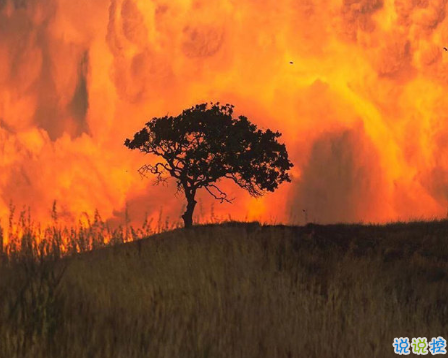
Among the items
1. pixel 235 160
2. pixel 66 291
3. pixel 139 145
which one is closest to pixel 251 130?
pixel 235 160

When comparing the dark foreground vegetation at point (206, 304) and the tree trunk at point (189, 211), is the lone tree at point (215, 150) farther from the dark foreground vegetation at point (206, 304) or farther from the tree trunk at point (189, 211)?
the dark foreground vegetation at point (206, 304)

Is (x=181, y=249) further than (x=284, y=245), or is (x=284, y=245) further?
(x=284, y=245)

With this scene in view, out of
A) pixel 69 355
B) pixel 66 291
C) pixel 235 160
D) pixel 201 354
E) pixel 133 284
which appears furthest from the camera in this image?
pixel 235 160

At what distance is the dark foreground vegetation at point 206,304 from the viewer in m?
7.80

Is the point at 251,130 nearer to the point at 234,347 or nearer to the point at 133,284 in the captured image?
the point at 133,284

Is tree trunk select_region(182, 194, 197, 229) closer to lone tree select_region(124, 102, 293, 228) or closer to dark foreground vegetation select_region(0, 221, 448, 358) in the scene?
lone tree select_region(124, 102, 293, 228)

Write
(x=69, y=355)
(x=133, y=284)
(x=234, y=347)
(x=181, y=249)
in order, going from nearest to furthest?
(x=69, y=355) < (x=234, y=347) < (x=133, y=284) < (x=181, y=249)

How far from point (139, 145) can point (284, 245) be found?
18.6 meters

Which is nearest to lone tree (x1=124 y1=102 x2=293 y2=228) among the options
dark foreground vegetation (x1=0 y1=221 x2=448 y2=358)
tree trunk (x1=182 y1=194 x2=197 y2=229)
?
tree trunk (x1=182 y1=194 x2=197 y2=229)

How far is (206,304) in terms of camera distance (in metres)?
10.4

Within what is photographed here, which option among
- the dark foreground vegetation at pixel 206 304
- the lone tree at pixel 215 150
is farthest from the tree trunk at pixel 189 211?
the dark foreground vegetation at pixel 206 304

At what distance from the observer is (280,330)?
31.4ft

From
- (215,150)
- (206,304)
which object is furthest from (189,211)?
(206,304)

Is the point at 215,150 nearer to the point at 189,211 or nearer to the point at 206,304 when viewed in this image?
the point at 189,211
